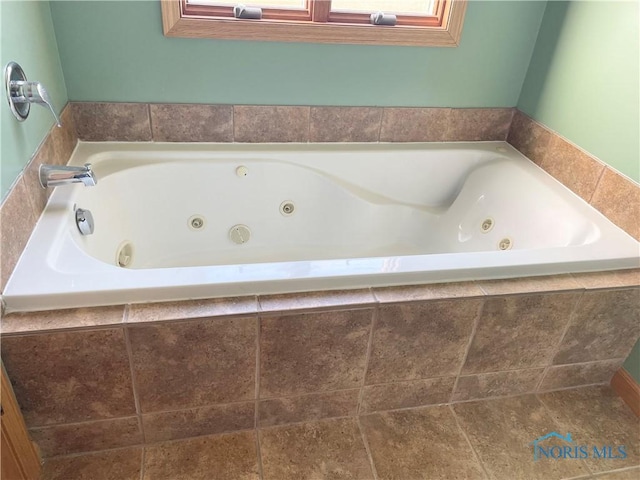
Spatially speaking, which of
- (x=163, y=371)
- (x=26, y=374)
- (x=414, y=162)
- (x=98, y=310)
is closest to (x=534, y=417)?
(x=414, y=162)

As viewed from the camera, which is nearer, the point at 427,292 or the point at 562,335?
the point at 427,292

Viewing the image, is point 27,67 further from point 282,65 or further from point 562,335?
point 562,335

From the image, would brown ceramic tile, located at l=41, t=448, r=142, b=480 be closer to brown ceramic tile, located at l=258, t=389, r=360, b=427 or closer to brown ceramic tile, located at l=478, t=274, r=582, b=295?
brown ceramic tile, located at l=258, t=389, r=360, b=427

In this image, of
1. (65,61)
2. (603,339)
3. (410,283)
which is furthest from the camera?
(65,61)

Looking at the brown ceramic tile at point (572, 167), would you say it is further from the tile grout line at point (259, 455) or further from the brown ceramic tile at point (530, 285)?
the tile grout line at point (259, 455)

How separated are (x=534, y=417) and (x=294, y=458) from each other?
31.6 inches

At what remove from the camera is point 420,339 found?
135cm

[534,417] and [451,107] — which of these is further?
[451,107]

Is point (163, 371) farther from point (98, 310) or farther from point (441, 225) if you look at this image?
point (441, 225)

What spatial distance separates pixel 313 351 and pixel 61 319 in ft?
2.01

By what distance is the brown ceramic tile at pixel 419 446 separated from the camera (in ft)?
4.58

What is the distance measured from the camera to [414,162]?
79.8 inches

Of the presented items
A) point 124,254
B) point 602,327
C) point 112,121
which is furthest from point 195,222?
point 602,327

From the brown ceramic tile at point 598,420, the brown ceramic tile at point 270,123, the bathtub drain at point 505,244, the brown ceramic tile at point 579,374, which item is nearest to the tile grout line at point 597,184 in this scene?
the bathtub drain at point 505,244
